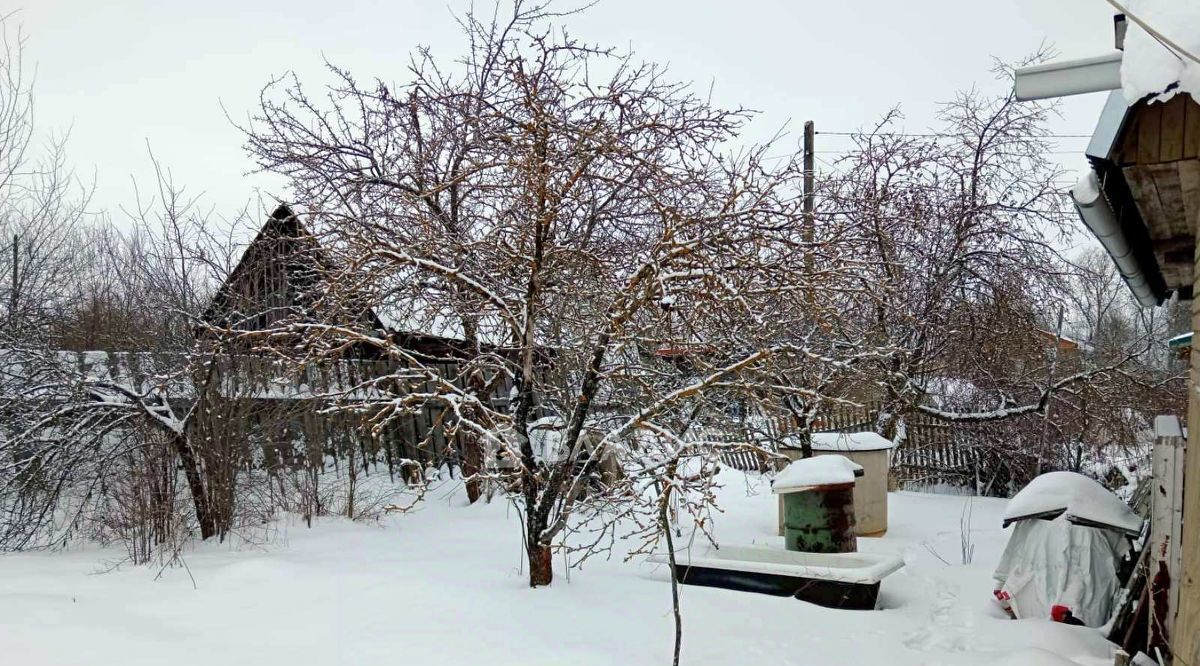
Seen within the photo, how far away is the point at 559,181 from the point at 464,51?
10.2 feet

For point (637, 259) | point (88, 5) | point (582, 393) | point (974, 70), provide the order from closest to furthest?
point (582, 393) → point (637, 259) → point (88, 5) → point (974, 70)

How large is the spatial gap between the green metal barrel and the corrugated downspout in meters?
2.82

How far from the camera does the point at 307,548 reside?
249 inches

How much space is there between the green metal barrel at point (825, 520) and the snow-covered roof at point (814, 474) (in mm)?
59

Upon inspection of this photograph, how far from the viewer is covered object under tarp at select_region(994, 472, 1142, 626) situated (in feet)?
16.4

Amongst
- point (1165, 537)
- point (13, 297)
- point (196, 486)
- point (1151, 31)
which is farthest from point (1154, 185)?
point (13, 297)

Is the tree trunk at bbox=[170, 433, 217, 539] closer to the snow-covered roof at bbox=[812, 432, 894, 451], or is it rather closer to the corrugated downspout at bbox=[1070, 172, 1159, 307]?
the snow-covered roof at bbox=[812, 432, 894, 451]

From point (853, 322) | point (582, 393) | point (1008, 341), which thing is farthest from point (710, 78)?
point (1008, 341)

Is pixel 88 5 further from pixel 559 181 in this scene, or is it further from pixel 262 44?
pixel 559 181

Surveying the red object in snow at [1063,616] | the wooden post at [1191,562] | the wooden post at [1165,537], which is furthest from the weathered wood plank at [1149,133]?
the red object in snow at [1063,616]

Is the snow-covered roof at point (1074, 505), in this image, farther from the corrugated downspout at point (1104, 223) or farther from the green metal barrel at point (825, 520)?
the green metal barrel at point (825, 520)

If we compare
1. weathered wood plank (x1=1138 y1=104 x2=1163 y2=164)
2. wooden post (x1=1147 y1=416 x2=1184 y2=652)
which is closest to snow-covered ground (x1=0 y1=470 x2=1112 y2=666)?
wooden post (x1=1147 y1=416 x2=1184 y2=652)

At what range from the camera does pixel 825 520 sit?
683 cm

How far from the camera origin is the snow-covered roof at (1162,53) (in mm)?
2588
